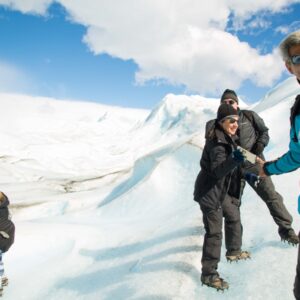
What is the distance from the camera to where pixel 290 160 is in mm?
2336

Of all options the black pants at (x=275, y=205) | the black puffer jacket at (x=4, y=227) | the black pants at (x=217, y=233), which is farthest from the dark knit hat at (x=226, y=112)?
the black puffer jacket at (x=4, y=227)

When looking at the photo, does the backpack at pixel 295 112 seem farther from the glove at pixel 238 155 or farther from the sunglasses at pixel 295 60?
the glove at pixel 238 155

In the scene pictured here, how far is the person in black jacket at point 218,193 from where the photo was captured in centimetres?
362

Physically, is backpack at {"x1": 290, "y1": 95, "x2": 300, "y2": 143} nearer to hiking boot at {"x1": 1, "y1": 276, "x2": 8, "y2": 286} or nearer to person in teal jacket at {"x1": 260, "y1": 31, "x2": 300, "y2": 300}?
person in teal jacket at {"x1": 260, "y1": 31, "x2": 300, "y2": 300}

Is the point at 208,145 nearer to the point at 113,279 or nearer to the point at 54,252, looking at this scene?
the point at 113,279

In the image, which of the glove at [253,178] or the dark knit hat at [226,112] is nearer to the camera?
the glove at [253,178]

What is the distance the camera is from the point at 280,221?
4.14 m

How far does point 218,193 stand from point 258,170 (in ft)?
1.89

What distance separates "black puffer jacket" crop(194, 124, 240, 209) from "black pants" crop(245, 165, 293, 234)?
36 centimetres

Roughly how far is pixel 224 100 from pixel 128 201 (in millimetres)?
5825

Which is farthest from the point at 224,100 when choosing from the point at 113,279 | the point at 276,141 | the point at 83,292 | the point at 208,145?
the point at 276,141

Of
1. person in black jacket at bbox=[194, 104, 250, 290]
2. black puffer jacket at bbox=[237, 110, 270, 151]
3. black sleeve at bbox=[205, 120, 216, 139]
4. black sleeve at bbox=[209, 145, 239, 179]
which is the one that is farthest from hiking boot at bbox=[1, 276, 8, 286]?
black puffer jacket at bbox=[237, 110, 270, 151]

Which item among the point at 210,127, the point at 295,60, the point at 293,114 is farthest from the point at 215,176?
the point at 295,60

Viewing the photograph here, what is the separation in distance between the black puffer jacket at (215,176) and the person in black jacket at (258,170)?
18 cm
